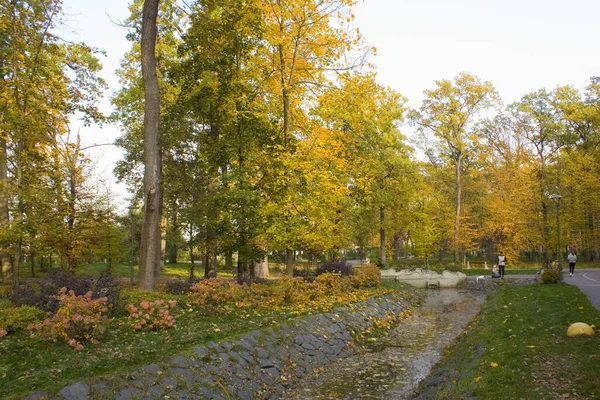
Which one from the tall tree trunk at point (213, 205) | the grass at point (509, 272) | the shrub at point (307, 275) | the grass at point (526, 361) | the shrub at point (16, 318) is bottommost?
the grass at point (509, 272)

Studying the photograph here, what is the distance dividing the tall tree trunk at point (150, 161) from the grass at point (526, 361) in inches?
314

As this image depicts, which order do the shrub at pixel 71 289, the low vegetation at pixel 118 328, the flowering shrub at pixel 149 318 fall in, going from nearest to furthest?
the low vegetation at pixel 118 328 < the flowering shrub at pixel 149 318 < the shrub at pixel 71 289

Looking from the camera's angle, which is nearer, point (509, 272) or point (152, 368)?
point (152, 368)

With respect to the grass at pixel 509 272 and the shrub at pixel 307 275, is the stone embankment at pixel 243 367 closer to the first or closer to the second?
the shrub at pixel 307 275

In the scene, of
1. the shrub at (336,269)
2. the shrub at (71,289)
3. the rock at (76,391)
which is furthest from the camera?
the shrub at (336,269)

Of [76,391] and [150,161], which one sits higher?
[150,161]

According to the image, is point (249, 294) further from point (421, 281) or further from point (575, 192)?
point (575, 192)

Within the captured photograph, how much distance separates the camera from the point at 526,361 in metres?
7.41

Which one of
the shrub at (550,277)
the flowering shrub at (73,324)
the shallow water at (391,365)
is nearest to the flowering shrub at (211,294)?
the shallow water at (391,365)

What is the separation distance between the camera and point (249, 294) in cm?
1278

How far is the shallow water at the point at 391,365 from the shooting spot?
8128 millimetres

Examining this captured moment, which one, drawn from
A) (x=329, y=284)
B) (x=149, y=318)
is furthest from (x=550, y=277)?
(x=149, y=318)

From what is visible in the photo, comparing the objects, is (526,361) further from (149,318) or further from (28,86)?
(28,86)

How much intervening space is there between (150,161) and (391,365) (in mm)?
8458
